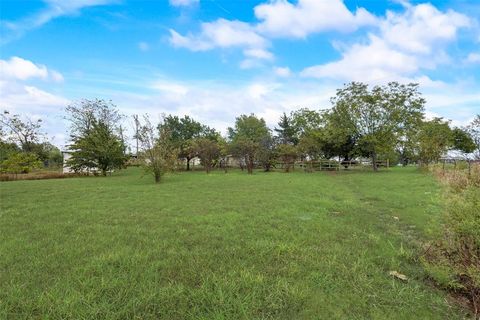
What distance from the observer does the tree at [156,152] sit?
652 inches

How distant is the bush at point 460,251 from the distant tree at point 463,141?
47837mm

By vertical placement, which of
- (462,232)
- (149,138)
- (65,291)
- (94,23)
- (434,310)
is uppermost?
(94,23)

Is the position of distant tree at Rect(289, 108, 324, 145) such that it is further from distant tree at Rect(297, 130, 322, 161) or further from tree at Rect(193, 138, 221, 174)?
tree at Rect(193, 138, 221, 174)

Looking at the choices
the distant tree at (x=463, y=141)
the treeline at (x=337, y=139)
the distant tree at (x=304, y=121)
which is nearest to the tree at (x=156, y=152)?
the treeline at (x=337, y=139)

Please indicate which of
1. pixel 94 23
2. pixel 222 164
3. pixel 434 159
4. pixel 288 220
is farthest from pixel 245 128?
pixel 288 220

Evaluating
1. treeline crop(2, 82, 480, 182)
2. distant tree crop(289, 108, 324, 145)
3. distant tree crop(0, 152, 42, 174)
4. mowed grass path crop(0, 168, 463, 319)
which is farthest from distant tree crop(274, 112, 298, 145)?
mowed grass path crop(0, 168, 463, 319)

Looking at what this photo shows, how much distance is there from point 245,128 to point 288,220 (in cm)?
4361

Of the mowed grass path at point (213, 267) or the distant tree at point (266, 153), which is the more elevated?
the distant tree at point (266, 153)

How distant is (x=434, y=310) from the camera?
263 centimetres

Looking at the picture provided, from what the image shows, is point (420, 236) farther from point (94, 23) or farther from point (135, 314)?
point (94, 23)

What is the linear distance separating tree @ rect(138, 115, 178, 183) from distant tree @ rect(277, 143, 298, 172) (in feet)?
43.4

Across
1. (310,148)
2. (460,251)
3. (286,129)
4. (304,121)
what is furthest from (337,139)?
(460,251)

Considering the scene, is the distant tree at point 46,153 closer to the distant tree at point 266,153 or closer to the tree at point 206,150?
the tree at point 206,150

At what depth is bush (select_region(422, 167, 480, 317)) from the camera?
2944 mm
